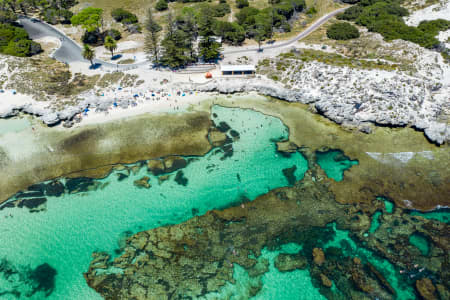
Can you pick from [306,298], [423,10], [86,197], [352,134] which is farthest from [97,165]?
[423,10]

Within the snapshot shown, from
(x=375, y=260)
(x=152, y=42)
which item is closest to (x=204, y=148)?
(x=375, y=260)

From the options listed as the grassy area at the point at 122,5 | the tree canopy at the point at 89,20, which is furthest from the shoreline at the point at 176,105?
the grassy area at the point at 122,5

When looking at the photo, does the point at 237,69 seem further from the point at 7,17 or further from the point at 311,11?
the point at 7,17

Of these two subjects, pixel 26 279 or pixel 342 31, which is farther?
pixel 342 31

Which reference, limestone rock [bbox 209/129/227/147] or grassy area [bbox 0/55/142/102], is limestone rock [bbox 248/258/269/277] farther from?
grassy area [bbox 0/55/142/102]

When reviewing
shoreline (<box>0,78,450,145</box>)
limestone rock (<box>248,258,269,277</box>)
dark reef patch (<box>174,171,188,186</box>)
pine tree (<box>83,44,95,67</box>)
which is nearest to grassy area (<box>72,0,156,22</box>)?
pine tree (<box>83,44,95,67</box>)

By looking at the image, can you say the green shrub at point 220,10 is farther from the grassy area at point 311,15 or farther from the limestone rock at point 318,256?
the limestone rock at point 318,256

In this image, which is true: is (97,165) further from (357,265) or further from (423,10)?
(423,10)
